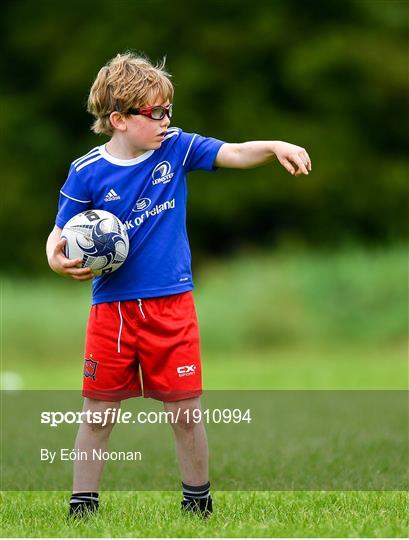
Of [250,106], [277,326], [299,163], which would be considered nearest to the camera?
[299,163]

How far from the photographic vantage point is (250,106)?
71.6 feet

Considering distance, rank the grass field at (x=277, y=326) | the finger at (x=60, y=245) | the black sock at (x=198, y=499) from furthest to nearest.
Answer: the grass field at (x=277, y=326) → the black sock at (x=198, y=499) → the finger at (x=60, y=245)

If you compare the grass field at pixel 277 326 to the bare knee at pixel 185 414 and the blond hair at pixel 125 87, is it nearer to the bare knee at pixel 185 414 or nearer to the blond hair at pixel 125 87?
the bare knee at pixel 185 414

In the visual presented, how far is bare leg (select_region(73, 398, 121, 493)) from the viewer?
433 cm

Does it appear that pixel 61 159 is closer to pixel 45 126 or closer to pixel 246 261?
pixel 45 126

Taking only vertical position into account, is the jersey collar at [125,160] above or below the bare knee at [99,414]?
above

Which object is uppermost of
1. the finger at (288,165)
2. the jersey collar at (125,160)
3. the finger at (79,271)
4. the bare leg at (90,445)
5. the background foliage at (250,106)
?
the background foliage at (250,106)

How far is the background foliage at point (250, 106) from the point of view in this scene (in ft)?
70.7

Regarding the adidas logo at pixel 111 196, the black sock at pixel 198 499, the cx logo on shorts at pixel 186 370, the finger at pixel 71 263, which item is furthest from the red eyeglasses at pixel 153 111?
the black sock at pixel 198 499

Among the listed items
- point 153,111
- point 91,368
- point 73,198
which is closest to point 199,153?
point 153,111

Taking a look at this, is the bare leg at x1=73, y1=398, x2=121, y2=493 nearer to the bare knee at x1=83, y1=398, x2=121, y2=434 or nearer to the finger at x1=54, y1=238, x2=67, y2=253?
the bare knee at x1=83, y1=398, x2=121, y2=434

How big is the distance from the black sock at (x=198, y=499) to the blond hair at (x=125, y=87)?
57.6 inches

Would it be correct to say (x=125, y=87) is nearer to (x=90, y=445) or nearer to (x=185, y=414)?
(x=185, y=414)

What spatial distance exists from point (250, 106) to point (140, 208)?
58.3ft
